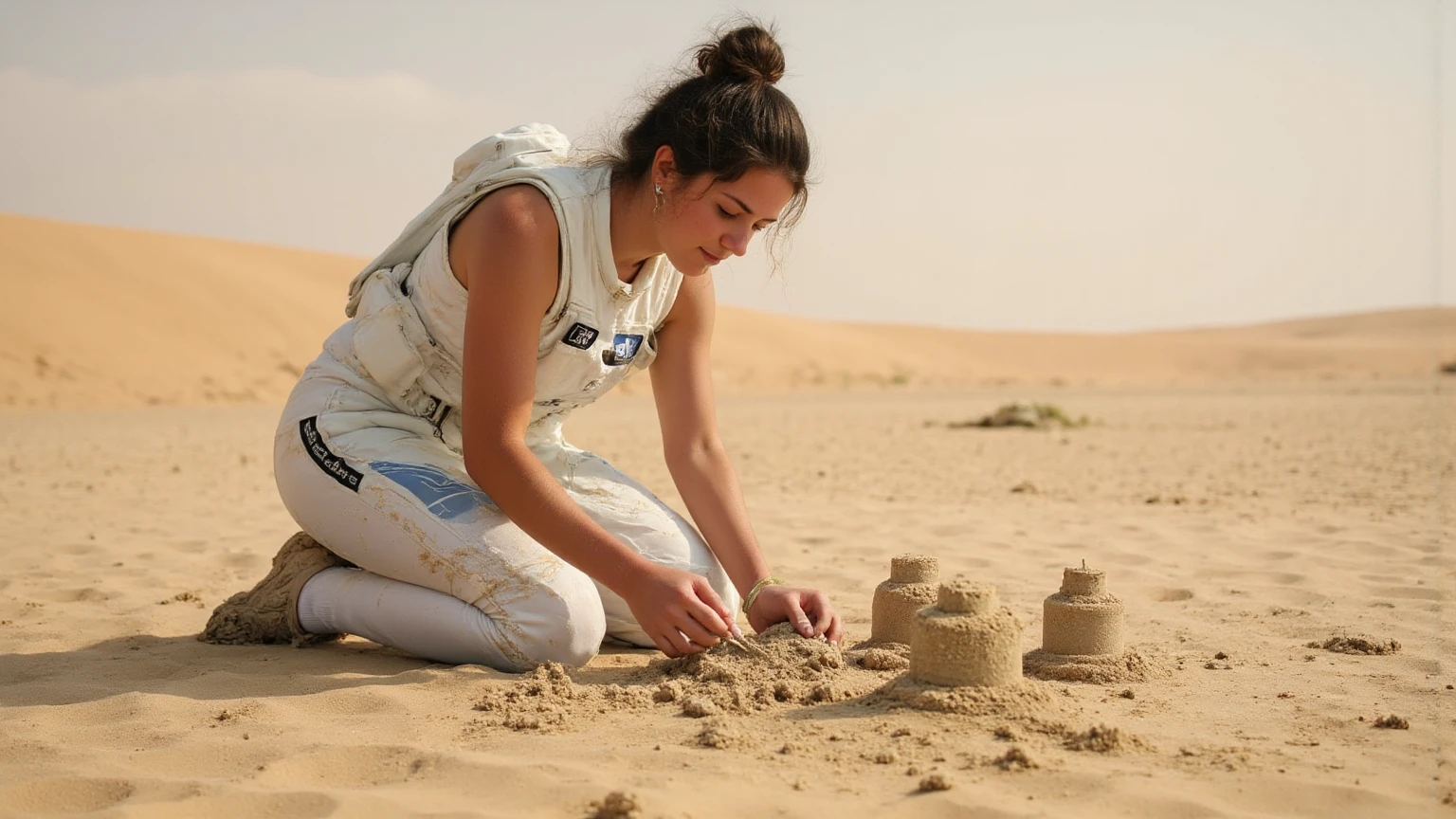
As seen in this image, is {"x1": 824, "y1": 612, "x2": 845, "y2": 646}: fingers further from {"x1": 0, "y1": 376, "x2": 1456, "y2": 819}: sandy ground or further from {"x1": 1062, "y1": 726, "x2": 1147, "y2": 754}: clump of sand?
{"x1": 1062, "y1": 726, "x2": 1147, "y2": 754}: clump of sand

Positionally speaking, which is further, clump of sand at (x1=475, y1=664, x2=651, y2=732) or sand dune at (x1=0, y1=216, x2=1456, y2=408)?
sand dune at (x1=0, y1=216, x2=1456, y2=408)

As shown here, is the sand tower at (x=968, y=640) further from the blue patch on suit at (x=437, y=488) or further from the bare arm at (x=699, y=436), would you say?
the blue patch on suit at (x=437, y=488)

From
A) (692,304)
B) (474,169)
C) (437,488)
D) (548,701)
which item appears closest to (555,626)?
(548,701)

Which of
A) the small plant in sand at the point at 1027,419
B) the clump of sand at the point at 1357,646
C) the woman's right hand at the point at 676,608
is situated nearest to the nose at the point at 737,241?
the woman's right hand at the point at 676,608

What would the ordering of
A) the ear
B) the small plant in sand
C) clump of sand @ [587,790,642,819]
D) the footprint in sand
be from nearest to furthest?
1. clump of sand @ [587,790,642,819]
2. the footprint in sand
3. the ear
4. the small plant in sand

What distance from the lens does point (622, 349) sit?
3523mm

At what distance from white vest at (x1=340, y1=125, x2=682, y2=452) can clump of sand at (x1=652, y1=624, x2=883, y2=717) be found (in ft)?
2.96

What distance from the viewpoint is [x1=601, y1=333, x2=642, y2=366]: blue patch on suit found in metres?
3.48

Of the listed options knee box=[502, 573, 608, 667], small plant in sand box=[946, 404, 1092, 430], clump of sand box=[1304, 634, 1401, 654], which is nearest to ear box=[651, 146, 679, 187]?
knee box=[502, 573, 608, 667]

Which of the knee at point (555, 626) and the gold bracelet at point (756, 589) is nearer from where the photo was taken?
the knee at point (555, 626)

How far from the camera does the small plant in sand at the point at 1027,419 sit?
12984 mm

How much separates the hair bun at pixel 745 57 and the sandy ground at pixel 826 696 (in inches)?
62.5

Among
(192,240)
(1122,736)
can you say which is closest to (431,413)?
(1122,736)

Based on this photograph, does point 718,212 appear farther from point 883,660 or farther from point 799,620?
point 883,660
